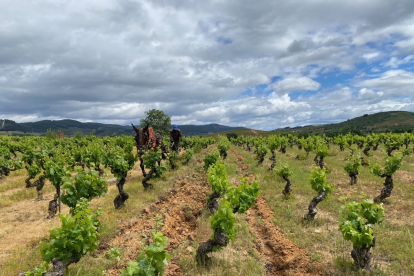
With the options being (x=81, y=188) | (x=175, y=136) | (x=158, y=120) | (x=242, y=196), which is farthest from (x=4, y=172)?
(x=158, y=120)

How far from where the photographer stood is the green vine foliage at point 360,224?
5.73 metres

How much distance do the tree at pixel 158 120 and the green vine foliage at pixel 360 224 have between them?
51115 mm

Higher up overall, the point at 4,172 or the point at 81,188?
the point at 81,188

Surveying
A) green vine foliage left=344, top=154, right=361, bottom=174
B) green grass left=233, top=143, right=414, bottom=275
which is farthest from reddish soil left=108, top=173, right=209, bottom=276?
green vine foliage left=344, top=154, right=361, bottom=174

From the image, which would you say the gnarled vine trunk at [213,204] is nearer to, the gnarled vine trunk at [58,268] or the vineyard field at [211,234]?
the vineyard field at [211,234]

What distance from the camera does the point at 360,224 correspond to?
19.7 ft

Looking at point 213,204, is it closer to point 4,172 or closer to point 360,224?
point 360,224

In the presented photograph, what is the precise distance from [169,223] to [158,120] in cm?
4943

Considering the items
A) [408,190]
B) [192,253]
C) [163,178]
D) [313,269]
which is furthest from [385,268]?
[163,178]

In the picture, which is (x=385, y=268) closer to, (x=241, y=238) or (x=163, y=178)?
(x=241, y=238)

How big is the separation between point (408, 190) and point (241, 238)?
10.4 meters

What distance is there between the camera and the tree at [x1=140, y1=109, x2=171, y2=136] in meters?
55.4

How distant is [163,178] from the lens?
616 inches

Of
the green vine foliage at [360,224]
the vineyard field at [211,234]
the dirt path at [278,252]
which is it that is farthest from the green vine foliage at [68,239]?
the green vine foliage at [360,224]
